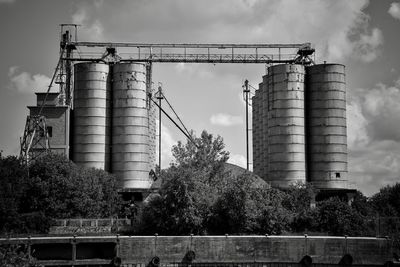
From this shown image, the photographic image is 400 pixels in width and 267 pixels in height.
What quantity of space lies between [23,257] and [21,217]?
24642 mm

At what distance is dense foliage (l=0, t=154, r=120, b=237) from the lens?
131 feet

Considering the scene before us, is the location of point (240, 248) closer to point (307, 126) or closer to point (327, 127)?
point (327, 127)

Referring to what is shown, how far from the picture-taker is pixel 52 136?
62.8m

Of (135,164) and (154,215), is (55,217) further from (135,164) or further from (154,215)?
(135,164)

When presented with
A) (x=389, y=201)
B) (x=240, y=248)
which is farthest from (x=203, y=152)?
(x=389, y=201)

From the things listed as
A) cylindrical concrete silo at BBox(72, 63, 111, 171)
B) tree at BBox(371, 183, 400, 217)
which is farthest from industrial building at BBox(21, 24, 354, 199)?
tree at BBox(371, 183, 400, 217)

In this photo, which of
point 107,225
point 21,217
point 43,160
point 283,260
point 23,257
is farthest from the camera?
point 43,160

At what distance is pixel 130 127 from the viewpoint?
2539 inches

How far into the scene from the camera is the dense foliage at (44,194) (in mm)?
39906

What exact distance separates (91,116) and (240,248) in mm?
36760

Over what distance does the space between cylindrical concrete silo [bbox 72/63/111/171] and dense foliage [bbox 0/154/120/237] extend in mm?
11249

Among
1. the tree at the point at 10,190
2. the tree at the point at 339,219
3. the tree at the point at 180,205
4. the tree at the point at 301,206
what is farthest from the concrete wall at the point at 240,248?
the tree at the point at 301,206

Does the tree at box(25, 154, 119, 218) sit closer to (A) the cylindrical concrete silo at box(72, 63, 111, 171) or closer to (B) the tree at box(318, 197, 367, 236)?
(A) the cylindrical concrete silo at box(72, 63, 111, 171)

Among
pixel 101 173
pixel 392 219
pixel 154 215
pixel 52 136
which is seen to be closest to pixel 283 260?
pixel 154 215
